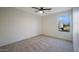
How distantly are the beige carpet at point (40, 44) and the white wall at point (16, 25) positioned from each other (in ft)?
0.27

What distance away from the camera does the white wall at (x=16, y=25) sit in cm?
105

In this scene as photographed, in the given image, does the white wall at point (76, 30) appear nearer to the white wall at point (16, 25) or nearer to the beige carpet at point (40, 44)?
the beige carpet at point (40, 44)

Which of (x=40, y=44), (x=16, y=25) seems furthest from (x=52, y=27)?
(x=16, y=25)

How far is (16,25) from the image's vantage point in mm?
1124

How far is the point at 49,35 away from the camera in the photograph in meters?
1.26

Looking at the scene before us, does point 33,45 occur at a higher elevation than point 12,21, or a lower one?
lower

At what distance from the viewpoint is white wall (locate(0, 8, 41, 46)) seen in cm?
105

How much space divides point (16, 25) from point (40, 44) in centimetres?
49

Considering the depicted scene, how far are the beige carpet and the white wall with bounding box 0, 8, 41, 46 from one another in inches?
3.3

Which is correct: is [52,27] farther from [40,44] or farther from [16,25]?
[16,25]

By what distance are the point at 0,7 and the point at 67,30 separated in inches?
38.5
